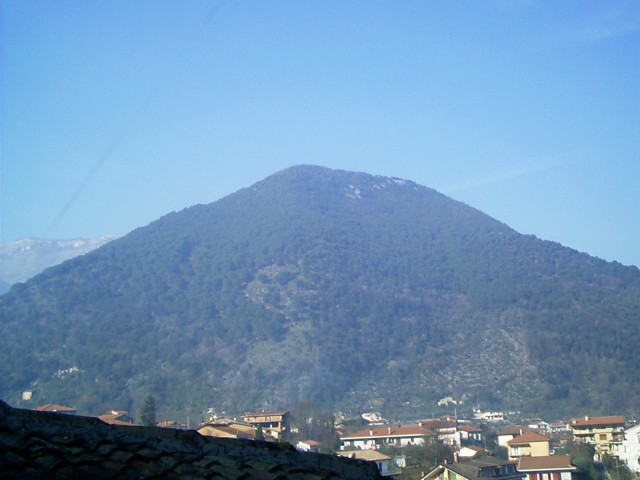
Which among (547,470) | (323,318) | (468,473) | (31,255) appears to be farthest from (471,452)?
(31,255)

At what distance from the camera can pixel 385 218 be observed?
5517 inches

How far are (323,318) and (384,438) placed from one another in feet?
168

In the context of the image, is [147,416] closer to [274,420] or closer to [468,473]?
[468,473]

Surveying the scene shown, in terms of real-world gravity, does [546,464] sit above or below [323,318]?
below

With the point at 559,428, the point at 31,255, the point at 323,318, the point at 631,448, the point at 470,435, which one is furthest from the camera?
the point at 31,255

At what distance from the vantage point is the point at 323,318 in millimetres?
92250

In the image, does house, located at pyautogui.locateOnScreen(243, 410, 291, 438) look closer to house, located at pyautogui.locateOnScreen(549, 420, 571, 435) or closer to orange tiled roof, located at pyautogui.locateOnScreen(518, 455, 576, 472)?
orange tiled roof, located at pyautogui.locateOnScreen(518, 455, 576, 472)

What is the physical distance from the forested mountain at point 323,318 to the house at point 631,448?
77.8ft

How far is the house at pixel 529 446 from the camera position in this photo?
114 ft

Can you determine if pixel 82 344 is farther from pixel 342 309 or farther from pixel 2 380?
pixel 342 309

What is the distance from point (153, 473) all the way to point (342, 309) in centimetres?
9488

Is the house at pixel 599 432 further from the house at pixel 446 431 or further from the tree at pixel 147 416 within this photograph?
the tree at pixel 147 416

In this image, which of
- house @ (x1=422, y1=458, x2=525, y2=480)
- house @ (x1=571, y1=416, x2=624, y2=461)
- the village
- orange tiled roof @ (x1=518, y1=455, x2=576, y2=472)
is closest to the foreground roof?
house @ (x1=422, y1=458, x2=525, y2=480)

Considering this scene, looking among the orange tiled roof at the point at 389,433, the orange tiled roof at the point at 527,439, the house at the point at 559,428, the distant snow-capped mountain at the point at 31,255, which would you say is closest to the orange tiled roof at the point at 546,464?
the orange tiled roof at the point at 527,439
